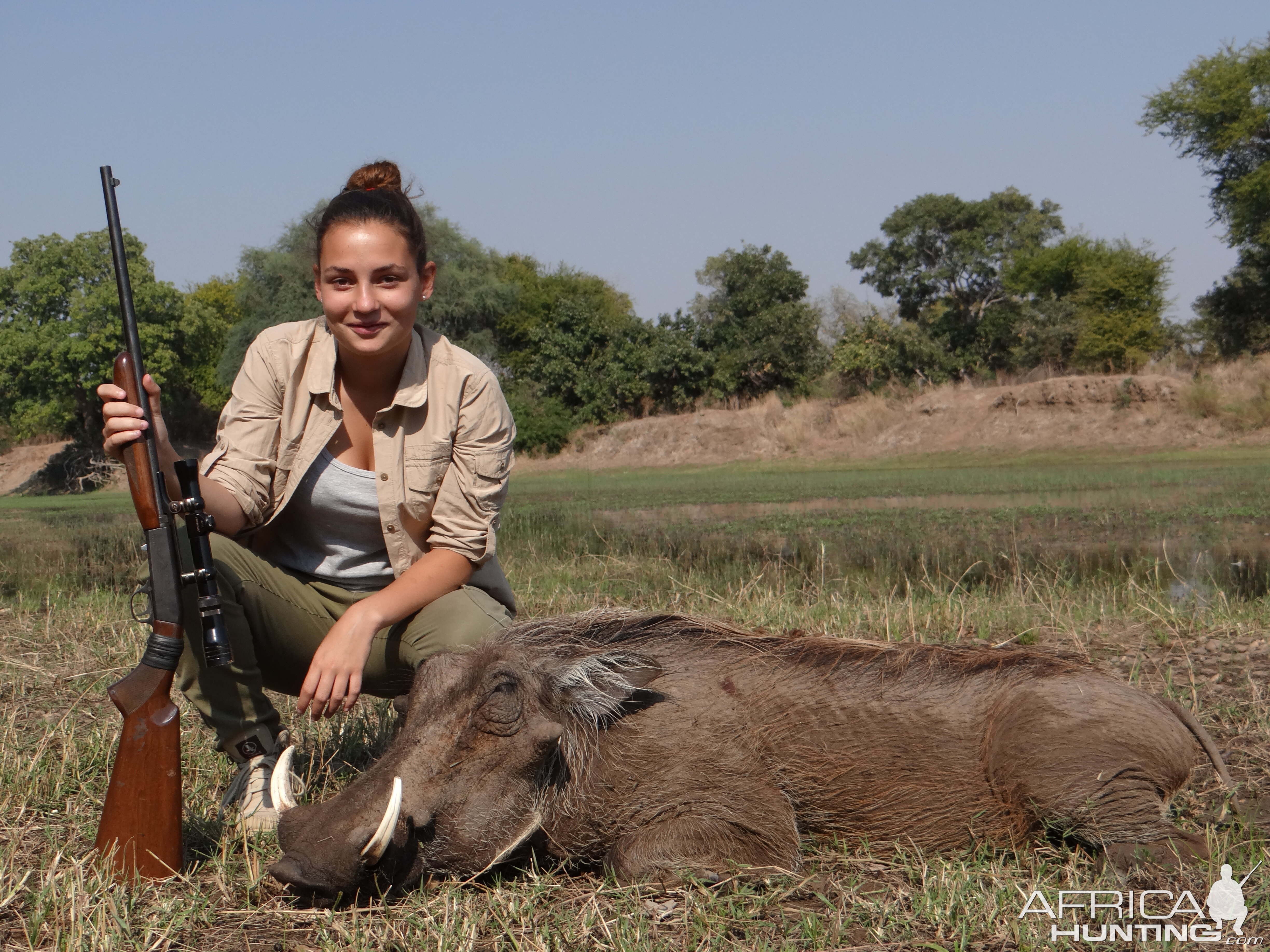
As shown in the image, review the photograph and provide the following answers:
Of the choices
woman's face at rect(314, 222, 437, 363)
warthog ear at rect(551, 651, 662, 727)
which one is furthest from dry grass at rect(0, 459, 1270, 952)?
woman's face at rect(314, 222, 437, 363)

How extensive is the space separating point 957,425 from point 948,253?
1832cm

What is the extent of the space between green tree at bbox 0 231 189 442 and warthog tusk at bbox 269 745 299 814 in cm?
3925

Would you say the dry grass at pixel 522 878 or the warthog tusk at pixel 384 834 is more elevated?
the warthog tusk at pixel 384 834

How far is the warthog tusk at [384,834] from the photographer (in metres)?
2.22

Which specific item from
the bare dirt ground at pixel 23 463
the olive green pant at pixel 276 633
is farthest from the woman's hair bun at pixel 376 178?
the bare dirt ground at pixel 23 463

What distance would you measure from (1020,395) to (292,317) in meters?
22.4

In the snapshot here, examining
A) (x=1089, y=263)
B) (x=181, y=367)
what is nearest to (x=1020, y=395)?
(x=1089, y=263)

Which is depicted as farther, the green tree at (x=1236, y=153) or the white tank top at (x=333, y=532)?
the green tree at (x=1236, y=153)

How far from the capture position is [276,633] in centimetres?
321

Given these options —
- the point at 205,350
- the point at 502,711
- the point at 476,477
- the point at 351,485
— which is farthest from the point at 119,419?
the point at 205,350

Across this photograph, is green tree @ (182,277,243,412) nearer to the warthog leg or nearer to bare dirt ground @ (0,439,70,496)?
bare dirt ground @ (0,439,70,496)

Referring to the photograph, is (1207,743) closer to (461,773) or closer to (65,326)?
(461,773)

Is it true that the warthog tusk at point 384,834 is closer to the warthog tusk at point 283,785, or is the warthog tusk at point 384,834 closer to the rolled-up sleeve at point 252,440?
the warthog tusk at point 283,785

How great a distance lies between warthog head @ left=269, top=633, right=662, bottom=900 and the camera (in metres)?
2.23
